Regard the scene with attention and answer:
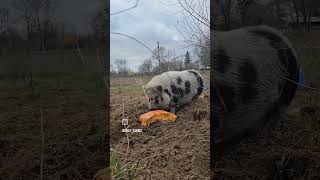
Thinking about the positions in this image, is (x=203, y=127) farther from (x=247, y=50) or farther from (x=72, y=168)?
(x=72, y=168)

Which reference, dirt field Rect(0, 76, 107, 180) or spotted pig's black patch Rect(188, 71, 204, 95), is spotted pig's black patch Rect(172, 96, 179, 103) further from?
dirt field Rect(0, 76, 107, 180)

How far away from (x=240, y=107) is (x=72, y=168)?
1.34 metres

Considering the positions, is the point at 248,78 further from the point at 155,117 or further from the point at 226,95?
the point at 155,117

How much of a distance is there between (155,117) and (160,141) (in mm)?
449

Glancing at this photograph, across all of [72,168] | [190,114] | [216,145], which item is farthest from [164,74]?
[72,168]

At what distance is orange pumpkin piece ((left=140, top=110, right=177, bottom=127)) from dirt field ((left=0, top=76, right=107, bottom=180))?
38 cm

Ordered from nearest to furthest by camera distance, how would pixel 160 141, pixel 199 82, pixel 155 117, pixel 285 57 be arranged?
pixel 285 57
pixel 160 141
pixel 155 117
pixel 199 82

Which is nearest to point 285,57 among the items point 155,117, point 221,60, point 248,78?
point 248,78

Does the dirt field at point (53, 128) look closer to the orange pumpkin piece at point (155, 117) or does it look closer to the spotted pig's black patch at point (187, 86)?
the orange pumpkin piece at point (155, 117)

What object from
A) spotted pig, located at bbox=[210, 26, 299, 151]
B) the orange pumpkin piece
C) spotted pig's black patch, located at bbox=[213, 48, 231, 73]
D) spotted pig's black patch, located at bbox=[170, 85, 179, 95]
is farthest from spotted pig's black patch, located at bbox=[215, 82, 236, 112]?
spotted pig's black patch, located at bbox=[170, 85, 179, 95]

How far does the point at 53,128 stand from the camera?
3.30m

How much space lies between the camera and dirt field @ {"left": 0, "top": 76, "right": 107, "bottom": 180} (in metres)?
2.90

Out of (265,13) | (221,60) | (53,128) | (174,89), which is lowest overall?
(53,128)

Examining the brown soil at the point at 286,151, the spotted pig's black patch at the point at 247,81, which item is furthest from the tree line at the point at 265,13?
the brown soil at the point at 286,151
